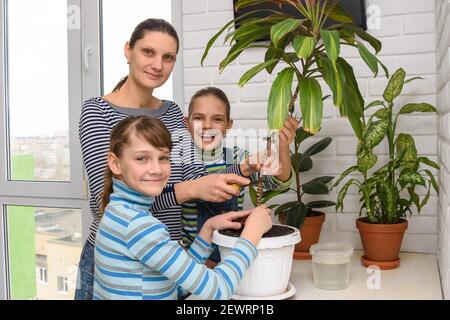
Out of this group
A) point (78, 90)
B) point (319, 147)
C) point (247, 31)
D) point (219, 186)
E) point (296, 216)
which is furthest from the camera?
point (78, 90)

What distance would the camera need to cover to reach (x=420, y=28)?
6.09ft

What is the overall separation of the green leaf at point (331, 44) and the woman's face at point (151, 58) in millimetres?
484

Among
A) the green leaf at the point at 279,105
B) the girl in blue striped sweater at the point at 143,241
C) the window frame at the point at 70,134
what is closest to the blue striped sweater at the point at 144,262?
the girl in blue striped sweater at the point at 143,241

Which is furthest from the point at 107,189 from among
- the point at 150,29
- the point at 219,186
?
the point at 150,29

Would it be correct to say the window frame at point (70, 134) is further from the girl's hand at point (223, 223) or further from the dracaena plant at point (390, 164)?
the dracaena plant at point (390, 164)

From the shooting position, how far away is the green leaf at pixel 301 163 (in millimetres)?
1797

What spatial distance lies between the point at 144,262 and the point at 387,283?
0.80 meters

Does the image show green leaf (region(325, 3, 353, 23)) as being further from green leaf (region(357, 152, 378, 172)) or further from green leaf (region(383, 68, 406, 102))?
green leaf (region(357, 152, 378, 172))

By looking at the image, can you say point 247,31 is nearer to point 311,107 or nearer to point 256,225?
point 311,107

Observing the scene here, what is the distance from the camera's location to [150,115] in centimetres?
150

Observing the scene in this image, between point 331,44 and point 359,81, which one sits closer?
point 331,44

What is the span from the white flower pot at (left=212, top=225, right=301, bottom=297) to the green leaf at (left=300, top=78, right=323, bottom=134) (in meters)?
0.29

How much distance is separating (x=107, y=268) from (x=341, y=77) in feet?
2.51

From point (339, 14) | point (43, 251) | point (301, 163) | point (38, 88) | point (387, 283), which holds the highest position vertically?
point (339, 14)
